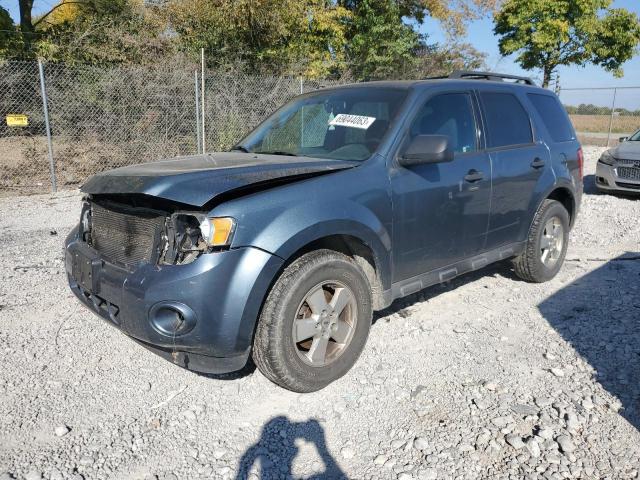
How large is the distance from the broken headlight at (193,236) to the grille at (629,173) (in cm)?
920

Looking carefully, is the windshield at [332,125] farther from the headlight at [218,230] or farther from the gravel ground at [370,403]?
the gravel ground at [370,403]

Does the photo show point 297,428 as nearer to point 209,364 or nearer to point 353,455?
point 353,455

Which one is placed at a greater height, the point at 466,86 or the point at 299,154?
the point at 466,86

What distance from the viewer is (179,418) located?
2.86 metres

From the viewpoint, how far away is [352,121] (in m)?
3.73

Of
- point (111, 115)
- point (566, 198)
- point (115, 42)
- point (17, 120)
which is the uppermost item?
point (115, 42)

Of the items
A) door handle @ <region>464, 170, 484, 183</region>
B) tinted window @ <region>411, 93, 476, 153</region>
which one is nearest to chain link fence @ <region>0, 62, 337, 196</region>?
tinted window @ <region>411, 93, 476, 153</region>

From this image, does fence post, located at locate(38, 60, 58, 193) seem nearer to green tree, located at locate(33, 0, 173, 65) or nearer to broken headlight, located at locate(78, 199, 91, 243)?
green tree, located at locate(33, 0, 173, 65)

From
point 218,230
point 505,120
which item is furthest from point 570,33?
point 218,230

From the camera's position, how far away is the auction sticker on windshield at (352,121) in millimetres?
3643

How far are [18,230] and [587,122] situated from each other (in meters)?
22.4

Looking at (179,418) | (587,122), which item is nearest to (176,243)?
(179,418)

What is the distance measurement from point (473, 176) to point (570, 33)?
2370cm

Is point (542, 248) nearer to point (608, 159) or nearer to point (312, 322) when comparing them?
point (312, 322)
